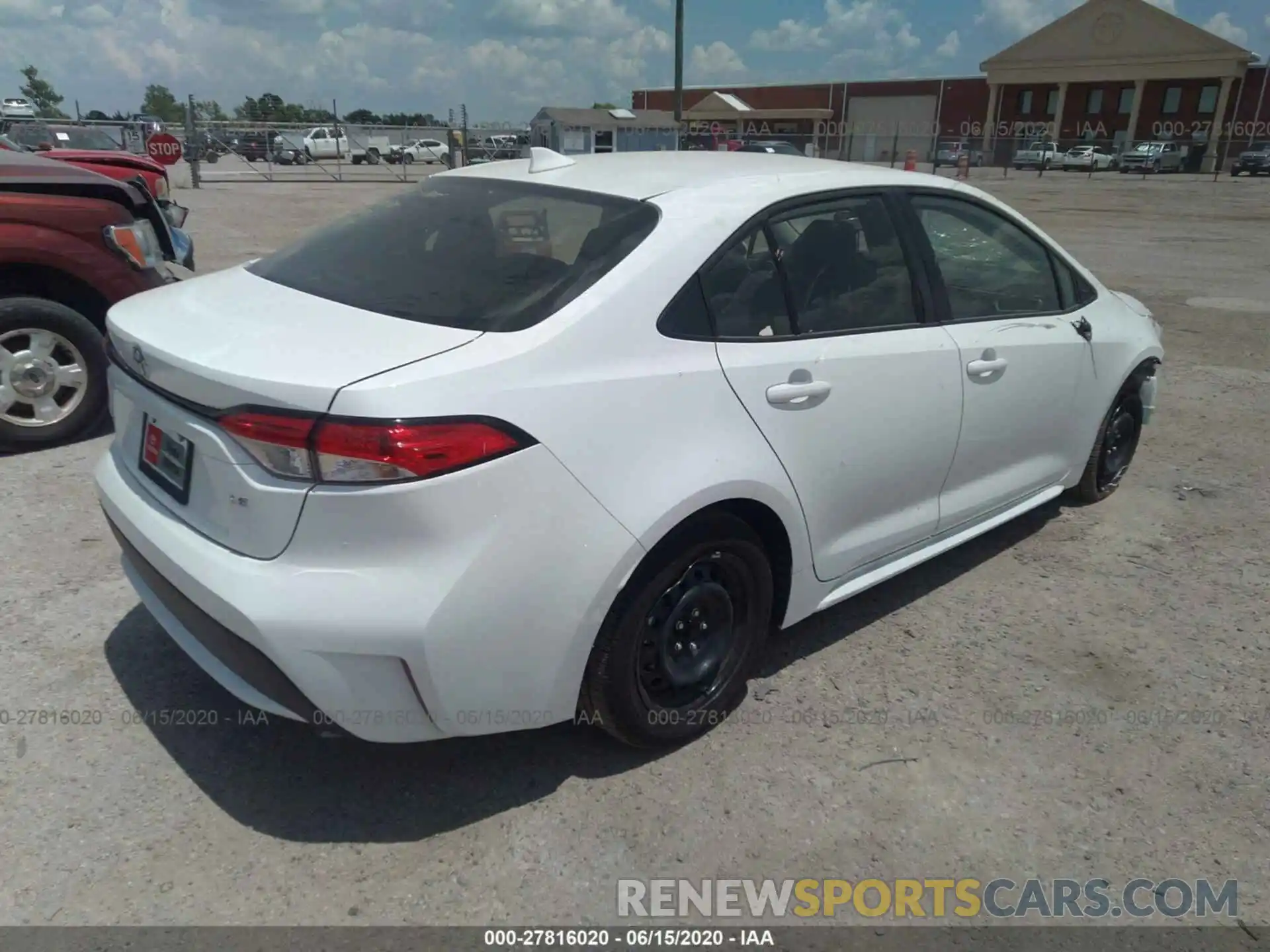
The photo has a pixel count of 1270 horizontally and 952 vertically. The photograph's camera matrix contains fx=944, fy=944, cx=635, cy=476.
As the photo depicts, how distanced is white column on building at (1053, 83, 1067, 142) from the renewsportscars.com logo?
66.6 meters

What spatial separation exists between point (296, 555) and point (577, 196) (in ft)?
4.79

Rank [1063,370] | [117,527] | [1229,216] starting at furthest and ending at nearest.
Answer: [1229,216] < [1063,370] < [117,527]

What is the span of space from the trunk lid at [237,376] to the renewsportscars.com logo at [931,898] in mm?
1294

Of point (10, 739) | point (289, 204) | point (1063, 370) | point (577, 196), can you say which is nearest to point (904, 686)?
point (1063, 370)

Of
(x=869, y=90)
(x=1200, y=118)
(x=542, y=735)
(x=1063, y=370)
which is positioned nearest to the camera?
(x=542, y=735)

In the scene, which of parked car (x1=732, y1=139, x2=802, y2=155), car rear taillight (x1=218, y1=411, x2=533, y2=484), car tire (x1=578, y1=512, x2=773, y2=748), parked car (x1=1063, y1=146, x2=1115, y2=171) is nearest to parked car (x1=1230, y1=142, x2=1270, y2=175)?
parked car (x1=1063, y1=146, x2=1115, y2=171)

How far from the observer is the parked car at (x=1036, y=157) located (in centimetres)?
4600

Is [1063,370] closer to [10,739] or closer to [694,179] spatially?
[694,179]

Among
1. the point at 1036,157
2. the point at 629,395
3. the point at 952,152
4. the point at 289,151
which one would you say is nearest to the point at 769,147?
the point at 952,152

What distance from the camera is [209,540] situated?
2.38 metres

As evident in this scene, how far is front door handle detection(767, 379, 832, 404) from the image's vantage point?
276 cm

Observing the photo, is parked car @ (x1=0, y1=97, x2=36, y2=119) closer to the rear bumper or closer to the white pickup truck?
the white pickup truck

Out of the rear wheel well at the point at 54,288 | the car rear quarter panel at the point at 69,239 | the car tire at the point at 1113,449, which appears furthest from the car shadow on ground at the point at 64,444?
the car tire at the point at 1113,449

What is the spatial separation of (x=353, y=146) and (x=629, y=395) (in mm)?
44503
